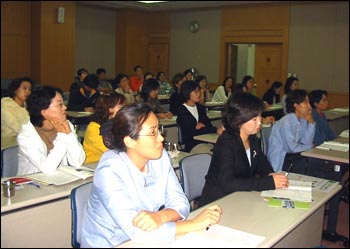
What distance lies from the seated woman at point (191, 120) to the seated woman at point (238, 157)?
6.19 feet

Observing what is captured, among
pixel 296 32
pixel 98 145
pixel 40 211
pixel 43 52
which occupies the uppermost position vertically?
pixel 296 32

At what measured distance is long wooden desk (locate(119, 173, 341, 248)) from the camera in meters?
1.88

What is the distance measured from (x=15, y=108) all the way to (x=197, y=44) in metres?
7.96

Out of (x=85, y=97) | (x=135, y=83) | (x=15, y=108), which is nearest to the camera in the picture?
(x=15, y=108)

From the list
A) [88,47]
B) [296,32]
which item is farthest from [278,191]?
[88,47]

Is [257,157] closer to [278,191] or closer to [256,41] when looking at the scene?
[278,191]

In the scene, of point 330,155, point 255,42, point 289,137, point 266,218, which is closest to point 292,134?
point 289,137

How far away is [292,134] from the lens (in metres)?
4.23

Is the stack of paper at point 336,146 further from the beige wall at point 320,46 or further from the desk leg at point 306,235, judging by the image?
the beige wall at point 320,46

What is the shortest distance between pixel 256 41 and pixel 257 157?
28.0 ft

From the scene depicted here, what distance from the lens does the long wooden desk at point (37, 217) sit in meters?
2.12

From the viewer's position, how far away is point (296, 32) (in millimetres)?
10109

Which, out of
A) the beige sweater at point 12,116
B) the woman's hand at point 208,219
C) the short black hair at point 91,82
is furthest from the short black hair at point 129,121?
the short black hair at point 91,82

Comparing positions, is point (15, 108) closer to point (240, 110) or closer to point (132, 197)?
point (240, 110)
